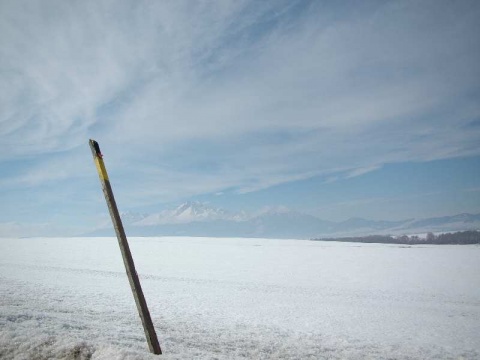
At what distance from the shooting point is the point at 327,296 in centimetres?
2452

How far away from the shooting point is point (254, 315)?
55.6 ft

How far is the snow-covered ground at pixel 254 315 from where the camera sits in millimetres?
9047

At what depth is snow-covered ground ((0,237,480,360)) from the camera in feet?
29.7

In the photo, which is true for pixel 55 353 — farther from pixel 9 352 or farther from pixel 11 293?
pixel 11 293

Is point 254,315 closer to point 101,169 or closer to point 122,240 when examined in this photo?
point 122,240

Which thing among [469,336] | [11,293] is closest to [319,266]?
[469,336]

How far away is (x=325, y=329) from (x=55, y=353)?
11.1 meters

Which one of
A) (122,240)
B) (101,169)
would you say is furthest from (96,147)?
(122,240)

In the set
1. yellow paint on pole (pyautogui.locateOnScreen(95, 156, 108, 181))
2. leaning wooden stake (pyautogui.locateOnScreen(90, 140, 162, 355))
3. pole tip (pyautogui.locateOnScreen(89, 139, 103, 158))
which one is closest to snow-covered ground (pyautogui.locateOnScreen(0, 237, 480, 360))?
leaning wooden stake (pyautogui.locateOnScreen(90, 140, 162, 355))

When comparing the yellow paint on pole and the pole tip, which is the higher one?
the pole tip

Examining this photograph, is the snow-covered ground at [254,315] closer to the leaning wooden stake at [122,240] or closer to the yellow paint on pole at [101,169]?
the leaning wooden stake at [122,240]

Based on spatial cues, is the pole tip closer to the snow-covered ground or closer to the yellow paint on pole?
the yellow paint on pole

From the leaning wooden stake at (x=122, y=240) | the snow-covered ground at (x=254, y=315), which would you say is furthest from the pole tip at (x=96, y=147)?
the snow-covered ground at (x=254, y=315)

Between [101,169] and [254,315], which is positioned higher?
[101,169]
